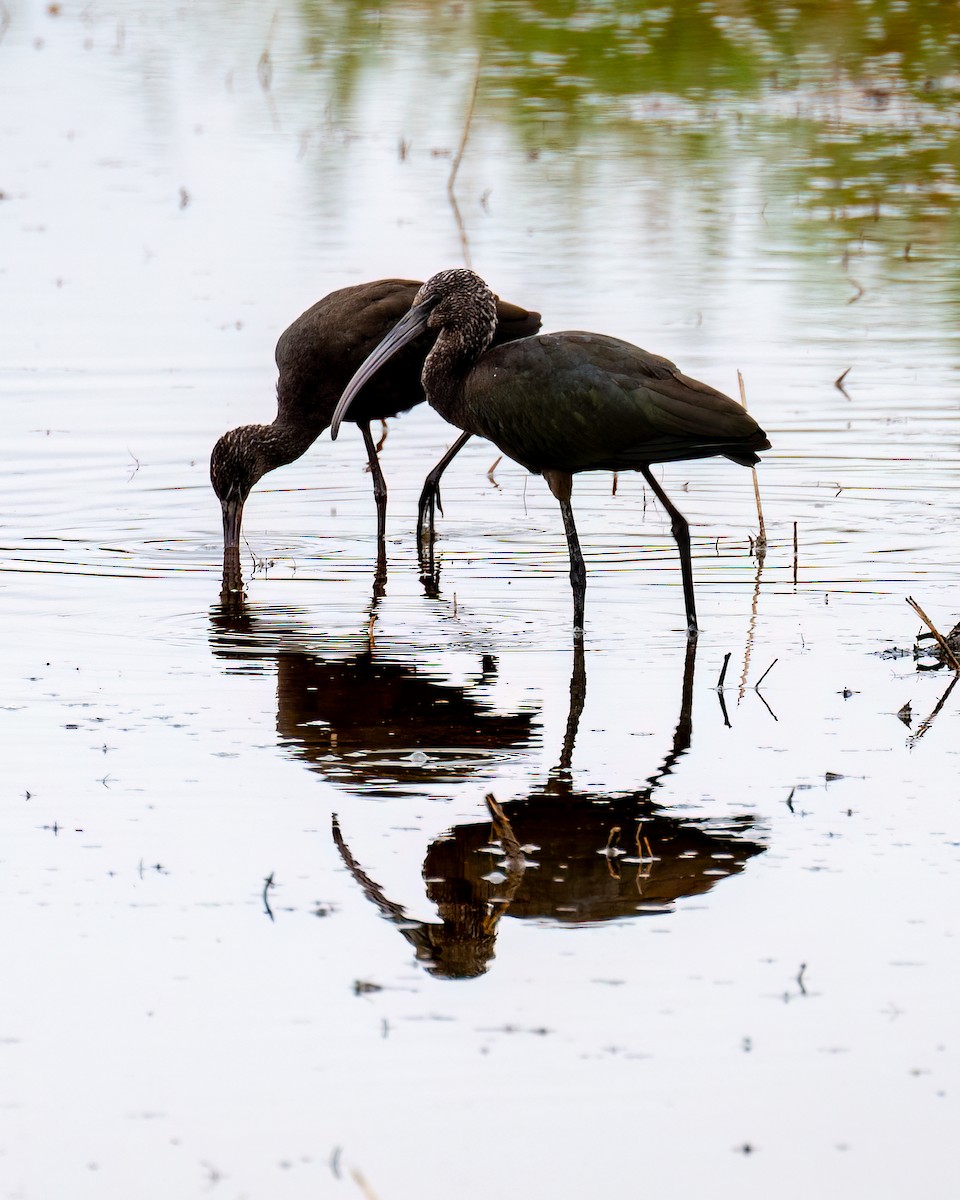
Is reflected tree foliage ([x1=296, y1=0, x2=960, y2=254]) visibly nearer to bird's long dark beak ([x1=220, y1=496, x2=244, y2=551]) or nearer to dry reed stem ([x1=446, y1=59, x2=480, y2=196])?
dry reed stem ([x1=446, y1=59, x2=480, y2=196])

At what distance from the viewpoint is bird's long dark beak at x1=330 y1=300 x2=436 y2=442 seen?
8445 mm

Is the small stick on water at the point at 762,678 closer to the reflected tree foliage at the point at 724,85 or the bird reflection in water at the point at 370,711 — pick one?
the bird reflection in water at the point at 370,711

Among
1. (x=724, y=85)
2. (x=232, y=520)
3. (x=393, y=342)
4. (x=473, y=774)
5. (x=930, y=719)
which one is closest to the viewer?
(x=473, y=774)

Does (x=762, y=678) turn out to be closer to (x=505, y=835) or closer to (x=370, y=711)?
(x=370, y=711)

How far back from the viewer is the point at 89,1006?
14.5 ft

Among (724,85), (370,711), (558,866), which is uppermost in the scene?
(558,866)

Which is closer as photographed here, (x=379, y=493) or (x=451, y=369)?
(x=451, y=369)

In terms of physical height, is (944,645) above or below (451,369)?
below

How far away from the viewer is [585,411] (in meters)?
7.32

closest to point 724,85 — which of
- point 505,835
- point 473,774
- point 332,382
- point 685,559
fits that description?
point 332,382

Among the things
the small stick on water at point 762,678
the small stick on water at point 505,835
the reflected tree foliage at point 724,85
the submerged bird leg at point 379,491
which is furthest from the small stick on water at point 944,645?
the reflected tree foliage at point 724,85

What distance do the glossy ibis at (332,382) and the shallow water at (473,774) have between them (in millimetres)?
344

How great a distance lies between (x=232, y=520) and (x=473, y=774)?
11.6ft

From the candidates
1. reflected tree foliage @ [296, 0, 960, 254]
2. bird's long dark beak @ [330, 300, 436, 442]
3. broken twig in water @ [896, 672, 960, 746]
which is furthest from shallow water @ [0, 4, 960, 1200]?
reflected tree foliage @ [296, 0, 960, 254]
